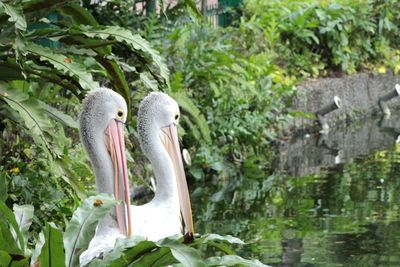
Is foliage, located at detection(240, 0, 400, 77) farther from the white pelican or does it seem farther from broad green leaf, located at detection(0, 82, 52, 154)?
the white pelican

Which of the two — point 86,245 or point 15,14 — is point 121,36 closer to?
point 15,14

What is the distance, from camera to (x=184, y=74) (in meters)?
11.4

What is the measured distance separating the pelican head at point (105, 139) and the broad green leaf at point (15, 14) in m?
0.57

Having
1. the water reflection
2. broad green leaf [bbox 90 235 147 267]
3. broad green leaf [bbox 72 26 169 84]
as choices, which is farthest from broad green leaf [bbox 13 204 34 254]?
the water reflection

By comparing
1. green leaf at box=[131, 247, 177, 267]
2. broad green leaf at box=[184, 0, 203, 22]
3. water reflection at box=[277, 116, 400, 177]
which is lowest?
water reflection at box=[277, 116, 400, 177]

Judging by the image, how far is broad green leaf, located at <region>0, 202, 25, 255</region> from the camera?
13.7 ft

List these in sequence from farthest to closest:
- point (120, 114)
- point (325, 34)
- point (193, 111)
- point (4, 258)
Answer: point (325, 34) → point (193, 111) → point (120, 114) → point (4, 258)

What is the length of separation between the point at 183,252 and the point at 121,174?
155 centimetres

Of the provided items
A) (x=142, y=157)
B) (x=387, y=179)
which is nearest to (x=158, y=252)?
(x=142, y=157)

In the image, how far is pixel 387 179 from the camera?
10.9m

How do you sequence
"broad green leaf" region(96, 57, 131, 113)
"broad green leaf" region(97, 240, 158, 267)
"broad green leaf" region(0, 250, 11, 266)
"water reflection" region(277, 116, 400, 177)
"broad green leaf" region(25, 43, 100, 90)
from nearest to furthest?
"broad green leaf" region(0, 250, 11, 266)
"broad green leaf" region(97, 240, 158, 267)
"broad green leaf" region(25, 43, 100, 90)
"broad green leaf" region(96, 57, 131, 113)
"water reflection" region(277, 116, 400, 177)

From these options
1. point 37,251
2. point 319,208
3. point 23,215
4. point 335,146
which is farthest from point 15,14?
point 335,146

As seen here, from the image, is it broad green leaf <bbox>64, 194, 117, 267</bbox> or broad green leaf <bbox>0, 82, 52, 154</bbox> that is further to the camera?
broad green leaf <bbox>0, 82, 52, 154</bbox>

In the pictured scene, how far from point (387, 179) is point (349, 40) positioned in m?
5.44
